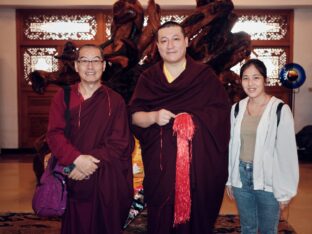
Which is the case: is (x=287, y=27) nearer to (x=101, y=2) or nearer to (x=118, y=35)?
(x=101, y=2)

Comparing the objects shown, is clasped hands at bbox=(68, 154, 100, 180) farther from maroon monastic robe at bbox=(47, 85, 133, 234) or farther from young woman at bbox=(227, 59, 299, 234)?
young woman at bbox=(227, 59, 299, 234)

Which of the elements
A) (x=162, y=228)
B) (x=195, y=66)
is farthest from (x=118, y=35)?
(x=162, y=228)

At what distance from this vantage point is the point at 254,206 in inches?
93.1

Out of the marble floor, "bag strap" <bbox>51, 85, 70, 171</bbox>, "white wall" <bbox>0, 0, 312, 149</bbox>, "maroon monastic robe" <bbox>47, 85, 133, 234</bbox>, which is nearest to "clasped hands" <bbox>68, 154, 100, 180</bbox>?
"maroon monastic robe" <bbox>47, 85, 133, 234</bbox>

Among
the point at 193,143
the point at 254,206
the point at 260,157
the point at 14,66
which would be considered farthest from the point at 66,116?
the point at 14,66

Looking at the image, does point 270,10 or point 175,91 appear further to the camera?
point 270,10

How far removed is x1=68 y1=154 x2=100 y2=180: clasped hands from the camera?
7.13 feet

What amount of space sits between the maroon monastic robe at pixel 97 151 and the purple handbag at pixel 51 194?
0.17ft

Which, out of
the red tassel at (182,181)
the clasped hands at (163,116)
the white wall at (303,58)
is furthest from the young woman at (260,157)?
the white wall at (303,58)

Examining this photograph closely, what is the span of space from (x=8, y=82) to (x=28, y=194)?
3286 millimetres

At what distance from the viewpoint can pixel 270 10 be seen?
7199 mm

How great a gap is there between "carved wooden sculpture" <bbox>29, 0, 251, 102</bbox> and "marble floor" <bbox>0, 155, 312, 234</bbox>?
115cm

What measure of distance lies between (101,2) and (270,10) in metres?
2.79

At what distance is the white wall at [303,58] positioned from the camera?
23.5ft
